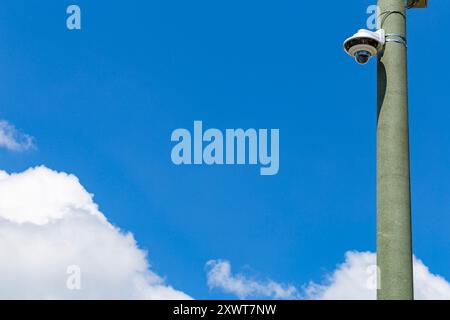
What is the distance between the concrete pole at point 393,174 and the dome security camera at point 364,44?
12 cm

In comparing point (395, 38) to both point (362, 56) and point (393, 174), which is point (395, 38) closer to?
point (362, 56)

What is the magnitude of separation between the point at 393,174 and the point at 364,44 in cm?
155

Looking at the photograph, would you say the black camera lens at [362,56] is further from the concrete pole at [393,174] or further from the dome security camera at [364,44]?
the concrete pole at [393,174]

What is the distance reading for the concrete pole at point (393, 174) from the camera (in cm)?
812

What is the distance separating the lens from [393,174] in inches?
326

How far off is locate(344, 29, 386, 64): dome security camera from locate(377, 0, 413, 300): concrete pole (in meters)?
0.12

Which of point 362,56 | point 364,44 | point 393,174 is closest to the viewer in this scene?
point 393,174

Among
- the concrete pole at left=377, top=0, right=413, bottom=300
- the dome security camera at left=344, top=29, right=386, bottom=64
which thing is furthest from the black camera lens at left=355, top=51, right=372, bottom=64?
the concrete pole at left=377, top=0, right=413, bottom=300

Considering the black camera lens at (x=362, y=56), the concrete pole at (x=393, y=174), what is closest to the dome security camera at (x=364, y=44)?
the black camera lens at (x=362, y=56)

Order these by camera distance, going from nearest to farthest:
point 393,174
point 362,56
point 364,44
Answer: point 393,174
point 364,44
point 362,56

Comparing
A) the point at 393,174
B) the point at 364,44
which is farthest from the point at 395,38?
the point at 393,174

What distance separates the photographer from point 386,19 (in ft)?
29.3
